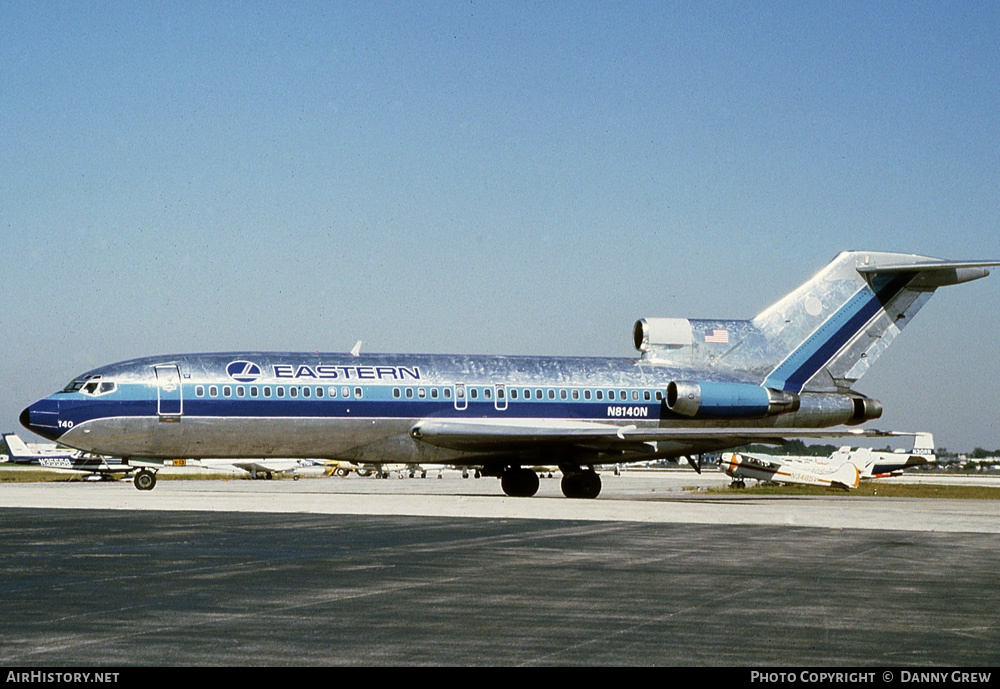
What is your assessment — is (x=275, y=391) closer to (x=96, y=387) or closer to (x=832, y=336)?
(x=96, y=387)

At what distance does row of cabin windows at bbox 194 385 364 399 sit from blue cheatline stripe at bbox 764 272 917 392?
47.5ft

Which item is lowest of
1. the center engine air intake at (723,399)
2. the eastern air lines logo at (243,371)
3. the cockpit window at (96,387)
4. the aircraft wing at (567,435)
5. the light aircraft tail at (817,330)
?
the aircraft wing at (567,435)

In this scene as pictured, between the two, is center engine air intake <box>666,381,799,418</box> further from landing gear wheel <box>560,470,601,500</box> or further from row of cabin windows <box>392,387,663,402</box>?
landing gear wheel <box>560,470,601,500</box>

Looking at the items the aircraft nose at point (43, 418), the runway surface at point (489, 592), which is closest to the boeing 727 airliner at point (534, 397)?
the aircraft nose at point (43, 418)

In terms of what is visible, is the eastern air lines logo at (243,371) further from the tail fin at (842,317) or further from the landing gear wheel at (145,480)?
the tail fin at (842,317)

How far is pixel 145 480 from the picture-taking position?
39.1 metres

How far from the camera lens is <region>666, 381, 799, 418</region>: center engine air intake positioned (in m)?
36.8

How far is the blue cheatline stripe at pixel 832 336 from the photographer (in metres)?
39.2

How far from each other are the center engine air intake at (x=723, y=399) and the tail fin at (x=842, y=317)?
1.48 m

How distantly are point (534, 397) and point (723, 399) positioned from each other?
6.02 meters

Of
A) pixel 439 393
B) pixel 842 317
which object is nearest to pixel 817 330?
pixel 842 317
